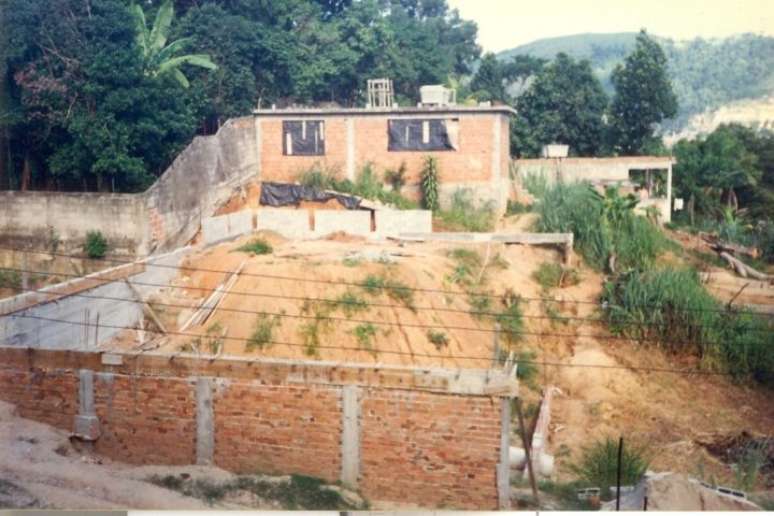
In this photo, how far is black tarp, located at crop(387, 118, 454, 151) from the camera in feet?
24.5

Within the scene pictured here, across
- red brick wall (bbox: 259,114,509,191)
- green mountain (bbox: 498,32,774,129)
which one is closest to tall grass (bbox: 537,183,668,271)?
red brick wall (bbox: 259,114,509,191)

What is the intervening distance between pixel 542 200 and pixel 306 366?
88.8 inches

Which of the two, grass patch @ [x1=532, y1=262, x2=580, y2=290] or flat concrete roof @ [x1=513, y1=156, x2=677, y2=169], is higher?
flat concrete roof @ [x1=513, y1=156, x2=677, y2=169]

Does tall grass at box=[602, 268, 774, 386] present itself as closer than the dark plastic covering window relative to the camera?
Yes

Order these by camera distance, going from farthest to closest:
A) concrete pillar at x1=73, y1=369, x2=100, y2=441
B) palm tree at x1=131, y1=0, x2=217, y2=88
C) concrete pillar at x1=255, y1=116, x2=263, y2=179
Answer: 1. concrete pillar at x1=255, y1=116, x2=263, y2=179
2. palm tree at x1=131, y1=0, x2=217, y2=88
3. concrete pillar at x1=73, y1=369, x2=100, y2=441

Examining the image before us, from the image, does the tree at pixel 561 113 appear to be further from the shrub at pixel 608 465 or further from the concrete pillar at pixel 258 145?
the shrub at pixel 608 465

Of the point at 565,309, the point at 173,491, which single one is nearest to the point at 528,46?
the point at 565,309

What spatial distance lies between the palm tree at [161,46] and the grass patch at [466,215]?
7.75 ft

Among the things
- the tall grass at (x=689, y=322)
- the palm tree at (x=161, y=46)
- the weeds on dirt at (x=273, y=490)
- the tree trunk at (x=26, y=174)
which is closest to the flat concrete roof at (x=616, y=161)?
the tall grass at (x=689, y=322)

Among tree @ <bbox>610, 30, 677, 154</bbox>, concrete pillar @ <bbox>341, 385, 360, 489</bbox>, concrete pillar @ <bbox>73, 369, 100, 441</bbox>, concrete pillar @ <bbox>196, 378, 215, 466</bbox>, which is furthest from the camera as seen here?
tree @ <bbox>610, 30, 677, 154</bbox>

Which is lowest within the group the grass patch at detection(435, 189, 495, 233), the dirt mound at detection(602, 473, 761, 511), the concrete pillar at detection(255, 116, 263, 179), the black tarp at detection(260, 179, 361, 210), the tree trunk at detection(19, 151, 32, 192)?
the dirt mound at detection(602, 473, 761, 511)

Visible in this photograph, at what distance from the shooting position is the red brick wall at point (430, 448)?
6031mm

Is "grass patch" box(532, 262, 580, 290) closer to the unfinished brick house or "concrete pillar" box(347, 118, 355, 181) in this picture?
the unfinished brick house

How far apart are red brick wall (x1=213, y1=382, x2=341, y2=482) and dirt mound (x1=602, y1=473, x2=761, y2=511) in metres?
2.05
